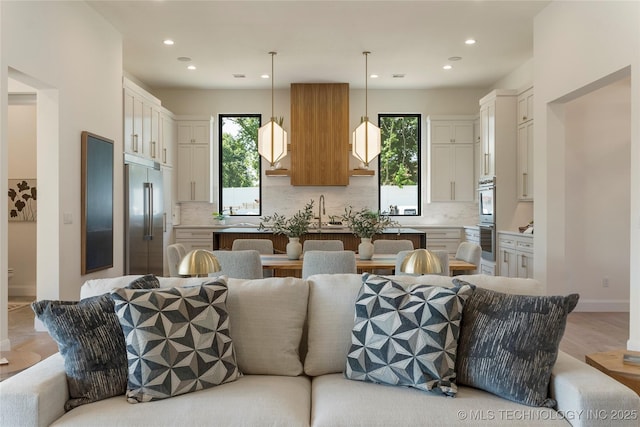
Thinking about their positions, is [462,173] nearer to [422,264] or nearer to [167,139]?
[167,139]

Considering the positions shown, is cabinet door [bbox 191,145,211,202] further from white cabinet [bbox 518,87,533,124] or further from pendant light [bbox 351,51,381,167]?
white cabinet [bbox 518,87,533,124]

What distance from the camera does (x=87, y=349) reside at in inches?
74.2

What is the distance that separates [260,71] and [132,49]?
1.82 m

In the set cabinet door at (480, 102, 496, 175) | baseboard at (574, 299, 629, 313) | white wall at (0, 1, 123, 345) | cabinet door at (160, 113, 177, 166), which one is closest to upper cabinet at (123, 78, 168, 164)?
cabinet door at (160, 113, 177, 166)

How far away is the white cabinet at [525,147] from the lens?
633 cm

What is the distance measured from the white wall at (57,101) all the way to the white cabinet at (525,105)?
5035mm

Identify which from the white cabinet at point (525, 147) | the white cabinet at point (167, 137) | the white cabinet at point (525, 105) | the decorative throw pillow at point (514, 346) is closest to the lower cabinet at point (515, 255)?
the white cabinet at point (525, 147)

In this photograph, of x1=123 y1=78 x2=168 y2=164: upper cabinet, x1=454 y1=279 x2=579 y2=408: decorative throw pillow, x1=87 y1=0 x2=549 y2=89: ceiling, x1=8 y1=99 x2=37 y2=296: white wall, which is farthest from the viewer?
x1=8 y1=99 x2=37 y2=296: white wall

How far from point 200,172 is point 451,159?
165 inches

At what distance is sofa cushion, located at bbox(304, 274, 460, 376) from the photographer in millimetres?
2164

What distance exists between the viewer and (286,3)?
502 centimetres

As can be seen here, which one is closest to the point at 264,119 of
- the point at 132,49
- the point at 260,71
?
the point at 260,71

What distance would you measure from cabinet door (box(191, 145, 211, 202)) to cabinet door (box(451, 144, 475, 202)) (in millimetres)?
4114

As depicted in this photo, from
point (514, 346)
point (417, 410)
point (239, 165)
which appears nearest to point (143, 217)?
point (239, 165)
